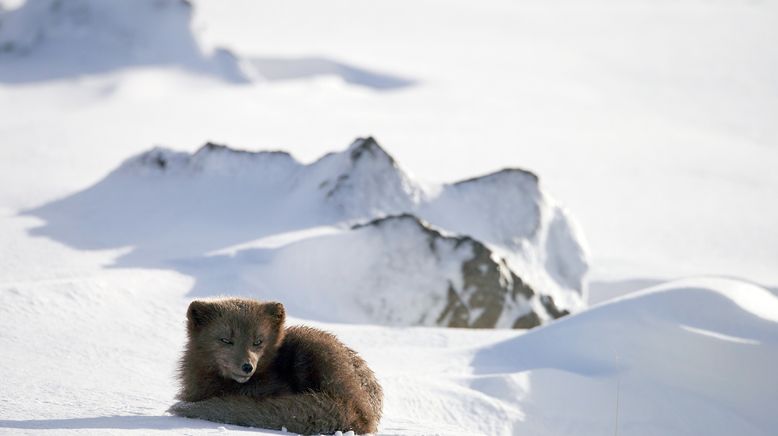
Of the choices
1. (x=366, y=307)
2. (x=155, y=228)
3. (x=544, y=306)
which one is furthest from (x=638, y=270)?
(x=155, y=228)

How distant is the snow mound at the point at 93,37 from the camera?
2102cm

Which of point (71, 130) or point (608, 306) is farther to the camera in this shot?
point (71, 130)

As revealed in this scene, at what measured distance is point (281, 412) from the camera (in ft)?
13.9

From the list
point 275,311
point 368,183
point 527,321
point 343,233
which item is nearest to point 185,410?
point 275,311

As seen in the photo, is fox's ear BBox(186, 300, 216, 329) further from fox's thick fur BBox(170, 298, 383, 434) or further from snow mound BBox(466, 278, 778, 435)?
snow mound BBox(466, 278, 778, 435)

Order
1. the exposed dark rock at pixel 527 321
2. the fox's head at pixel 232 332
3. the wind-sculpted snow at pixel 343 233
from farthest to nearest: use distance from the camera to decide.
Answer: the exposed dark rock at pixel 527 321, the wind-sculpted snow at pixel 343 233, the fox's head at pixel 232 332

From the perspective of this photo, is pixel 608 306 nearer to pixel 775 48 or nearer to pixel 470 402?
pixel 470 402

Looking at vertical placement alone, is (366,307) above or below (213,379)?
below

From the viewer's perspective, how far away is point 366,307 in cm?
940

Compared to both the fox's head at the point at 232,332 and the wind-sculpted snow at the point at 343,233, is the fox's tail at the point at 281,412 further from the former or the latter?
the wind-sculpted snow at the point at 343,233

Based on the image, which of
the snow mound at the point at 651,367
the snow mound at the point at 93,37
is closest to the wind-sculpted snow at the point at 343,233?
the snow mound at the point at 651,367

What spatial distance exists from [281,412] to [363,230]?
224 inches

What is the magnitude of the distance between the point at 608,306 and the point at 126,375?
3.84 m

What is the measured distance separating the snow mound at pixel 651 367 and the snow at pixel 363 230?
2cm
